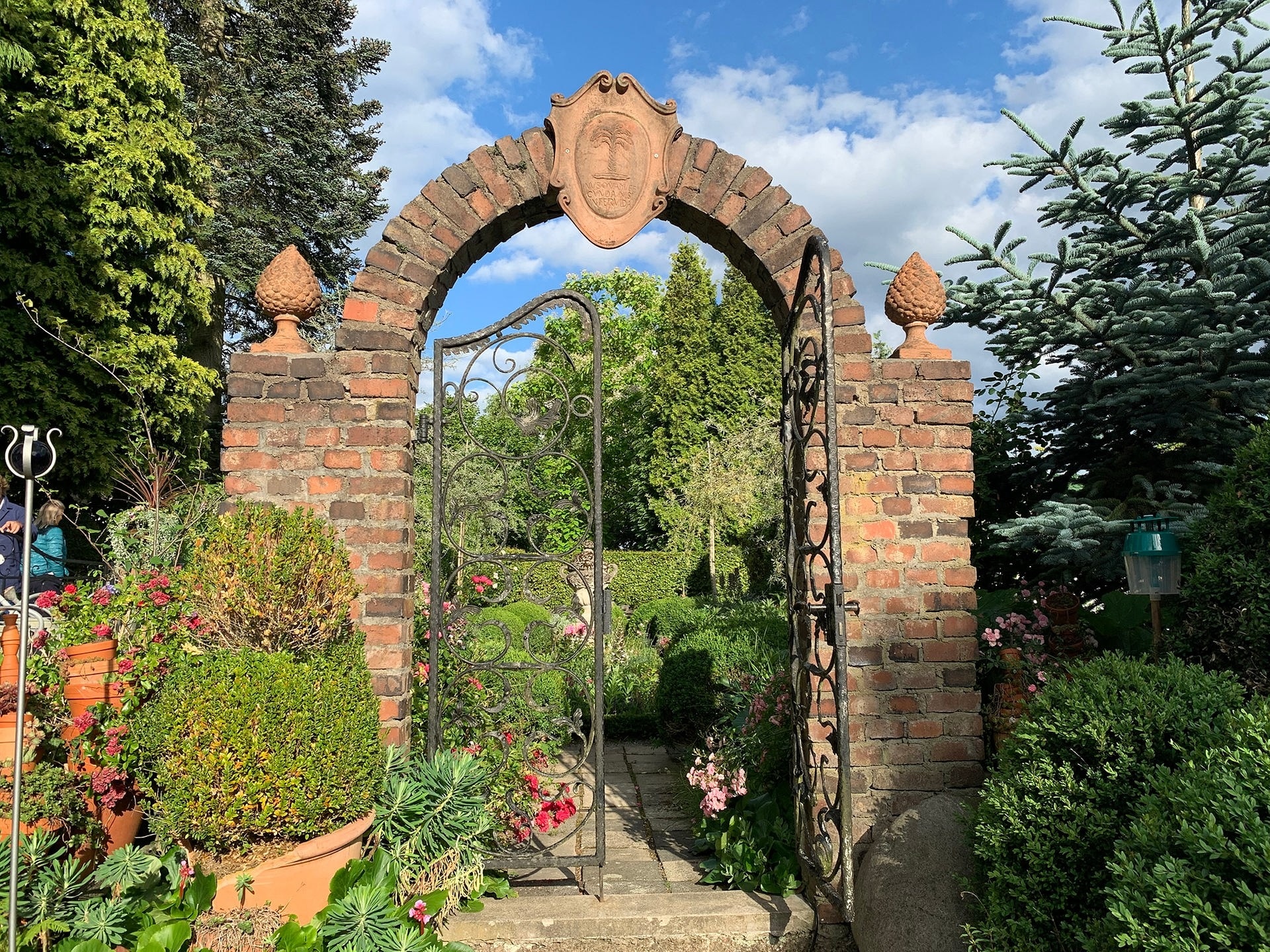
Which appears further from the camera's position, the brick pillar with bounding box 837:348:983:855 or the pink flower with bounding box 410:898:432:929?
the brick pillar with bounding box 837:348:983:855

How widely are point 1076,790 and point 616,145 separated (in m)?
2.81

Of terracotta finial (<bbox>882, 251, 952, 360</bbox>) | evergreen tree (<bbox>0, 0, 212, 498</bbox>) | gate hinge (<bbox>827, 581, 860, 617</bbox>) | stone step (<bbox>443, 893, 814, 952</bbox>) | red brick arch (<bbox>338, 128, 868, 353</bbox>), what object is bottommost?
stone step (<bbox>443, 893, 814, 952</bbox>)

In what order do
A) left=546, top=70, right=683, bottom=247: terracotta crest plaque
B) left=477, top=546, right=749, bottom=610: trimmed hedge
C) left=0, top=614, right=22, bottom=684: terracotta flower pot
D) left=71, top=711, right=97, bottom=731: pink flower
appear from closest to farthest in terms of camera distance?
left=71, top=711, right=97, bottom=731: pink flower < left=0, top=614, right=22, bottom=684: terracotta flower pot < left=546, top=70, right=683, bottom=247: terracotta crest plaque < left=477, top=546, right=749, bottom=610: trimmed hedge

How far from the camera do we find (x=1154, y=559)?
10.6 feet

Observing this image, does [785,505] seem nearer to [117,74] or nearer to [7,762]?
[7,762]

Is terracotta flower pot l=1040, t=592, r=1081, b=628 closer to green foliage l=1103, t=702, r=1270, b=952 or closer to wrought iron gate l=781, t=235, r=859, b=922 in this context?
wrought iron gate l=781, t=235, r=859, b=922

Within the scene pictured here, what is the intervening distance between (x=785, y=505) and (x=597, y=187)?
64.0 inches

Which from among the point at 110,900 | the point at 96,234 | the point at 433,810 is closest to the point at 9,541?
the point at 110,900

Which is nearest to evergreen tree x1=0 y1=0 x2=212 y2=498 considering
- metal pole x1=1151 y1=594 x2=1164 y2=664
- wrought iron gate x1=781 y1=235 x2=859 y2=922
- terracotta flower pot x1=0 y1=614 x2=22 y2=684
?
terracotta flower pot x1=0 y1=614 x2=22 y2=684

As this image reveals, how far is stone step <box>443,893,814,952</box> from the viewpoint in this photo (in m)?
2.75

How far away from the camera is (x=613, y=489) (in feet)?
75.4

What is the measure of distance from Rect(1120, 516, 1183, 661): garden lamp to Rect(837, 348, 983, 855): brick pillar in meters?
0.85

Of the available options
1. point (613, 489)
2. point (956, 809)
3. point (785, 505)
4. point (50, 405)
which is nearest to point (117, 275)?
→ point (50, 405)

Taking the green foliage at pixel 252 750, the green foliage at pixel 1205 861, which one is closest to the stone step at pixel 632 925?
the green foliage at pixel 252 750
